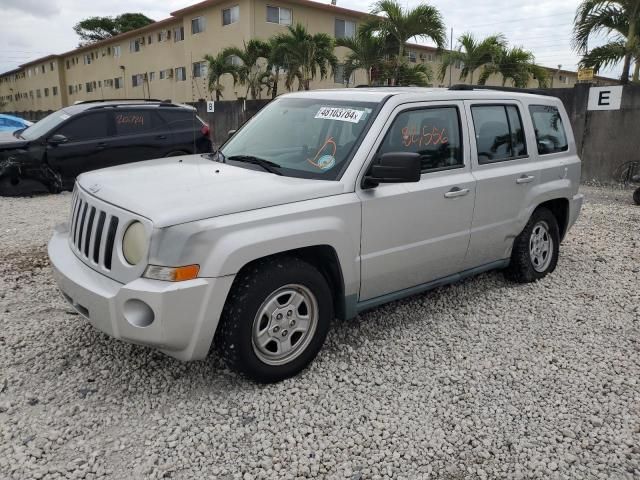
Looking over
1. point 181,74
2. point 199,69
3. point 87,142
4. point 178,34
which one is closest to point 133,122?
point 87,142

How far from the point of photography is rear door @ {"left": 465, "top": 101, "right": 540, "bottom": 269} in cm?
423

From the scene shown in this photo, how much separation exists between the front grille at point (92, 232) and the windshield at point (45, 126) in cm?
689

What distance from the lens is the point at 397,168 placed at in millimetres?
3199

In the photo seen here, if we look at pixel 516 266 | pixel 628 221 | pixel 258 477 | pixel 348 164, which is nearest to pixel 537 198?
pixel 516 266

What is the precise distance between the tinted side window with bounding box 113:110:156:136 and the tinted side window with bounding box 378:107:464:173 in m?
7.48

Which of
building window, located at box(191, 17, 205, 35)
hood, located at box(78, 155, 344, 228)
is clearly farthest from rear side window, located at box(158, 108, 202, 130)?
building window, located at box(191, 17, 205, 35)

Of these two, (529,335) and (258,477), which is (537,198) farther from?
(258,477)

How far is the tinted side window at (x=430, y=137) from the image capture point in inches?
144

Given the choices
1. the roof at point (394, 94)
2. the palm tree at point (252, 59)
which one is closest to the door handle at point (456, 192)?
the roof at point (394, 94)

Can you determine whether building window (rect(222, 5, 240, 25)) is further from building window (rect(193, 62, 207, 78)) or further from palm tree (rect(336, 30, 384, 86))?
palm tree (rect(336, 30, 384, 86))

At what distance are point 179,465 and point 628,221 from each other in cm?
756

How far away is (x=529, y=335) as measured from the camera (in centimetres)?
404

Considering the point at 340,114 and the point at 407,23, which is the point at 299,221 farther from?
the point at 407,23

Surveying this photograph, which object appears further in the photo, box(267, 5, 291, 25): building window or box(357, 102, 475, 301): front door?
box(267, 5, 291, 25): building window
